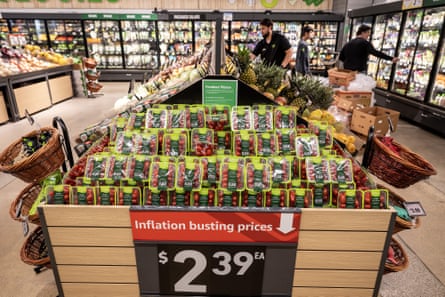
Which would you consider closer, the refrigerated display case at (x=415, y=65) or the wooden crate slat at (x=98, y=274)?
the wooden crate slat at (x=98, y=274)

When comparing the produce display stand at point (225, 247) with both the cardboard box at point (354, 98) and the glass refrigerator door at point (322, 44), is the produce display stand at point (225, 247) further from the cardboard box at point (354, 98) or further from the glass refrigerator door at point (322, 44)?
the glass refrigerator door at point (322, 44)

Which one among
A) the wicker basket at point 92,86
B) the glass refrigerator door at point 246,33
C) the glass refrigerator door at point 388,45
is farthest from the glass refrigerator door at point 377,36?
the wicker basket at point 92,86

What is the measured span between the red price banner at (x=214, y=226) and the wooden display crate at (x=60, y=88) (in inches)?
274

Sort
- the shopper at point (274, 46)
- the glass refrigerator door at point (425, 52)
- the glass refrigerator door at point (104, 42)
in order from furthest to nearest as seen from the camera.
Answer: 1. the glass refrigerator door at point (104, 42)
2. the glass refrigerator door at point (425, 52)
3. the shopper at point (274, 46)

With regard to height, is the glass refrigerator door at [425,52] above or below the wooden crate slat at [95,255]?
above

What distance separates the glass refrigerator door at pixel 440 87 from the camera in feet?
17.4

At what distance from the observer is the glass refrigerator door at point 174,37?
1019 centimetres

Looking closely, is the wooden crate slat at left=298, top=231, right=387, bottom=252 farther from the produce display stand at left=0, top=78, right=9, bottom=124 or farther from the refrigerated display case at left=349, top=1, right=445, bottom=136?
the produce display stand at left=0, top=78, right=9, bottom=124

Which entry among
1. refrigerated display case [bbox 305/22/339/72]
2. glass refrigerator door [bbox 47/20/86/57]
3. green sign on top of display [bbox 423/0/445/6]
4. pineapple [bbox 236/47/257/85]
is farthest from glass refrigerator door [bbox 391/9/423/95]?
glass refrigerator door [bbox 47/20/86/57]

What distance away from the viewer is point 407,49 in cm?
628

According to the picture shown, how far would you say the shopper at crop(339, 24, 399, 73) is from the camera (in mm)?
5926

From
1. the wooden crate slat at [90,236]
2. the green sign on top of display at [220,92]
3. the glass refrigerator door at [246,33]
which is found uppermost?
the glass refrigerator door at [246,33]

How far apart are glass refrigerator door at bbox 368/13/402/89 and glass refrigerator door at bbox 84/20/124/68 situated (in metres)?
7.78

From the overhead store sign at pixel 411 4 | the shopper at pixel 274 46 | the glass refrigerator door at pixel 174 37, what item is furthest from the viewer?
the glass refrigerator door at pixel 174 37
